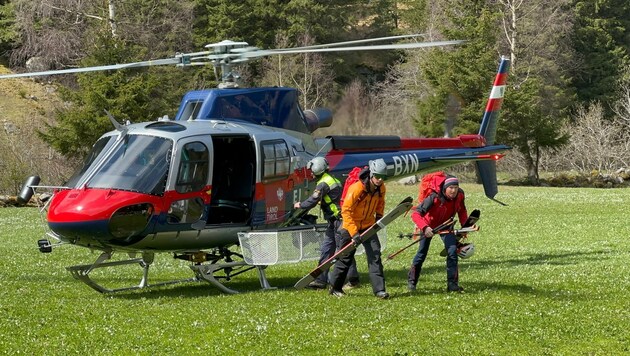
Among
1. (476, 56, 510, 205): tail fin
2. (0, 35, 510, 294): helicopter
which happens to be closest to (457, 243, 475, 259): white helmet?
(0, 35, 510, 294): helicopter

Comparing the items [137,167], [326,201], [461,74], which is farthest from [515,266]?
[461,74]

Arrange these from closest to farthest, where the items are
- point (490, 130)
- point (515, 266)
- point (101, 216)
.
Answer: point (101, 216)
point (515, 266)
point (490, 130)

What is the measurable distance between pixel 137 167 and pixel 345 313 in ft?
12.8

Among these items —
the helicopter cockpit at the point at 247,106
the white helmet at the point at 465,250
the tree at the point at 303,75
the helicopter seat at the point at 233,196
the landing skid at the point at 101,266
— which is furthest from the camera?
the tree at the point at 303,75

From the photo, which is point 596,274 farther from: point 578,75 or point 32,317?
point 578,75

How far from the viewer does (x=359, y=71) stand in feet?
228

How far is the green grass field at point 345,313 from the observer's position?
11.0m

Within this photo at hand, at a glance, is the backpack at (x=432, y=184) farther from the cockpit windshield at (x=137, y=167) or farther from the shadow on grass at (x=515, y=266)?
the cockpit windshield at (x=137, y=167)

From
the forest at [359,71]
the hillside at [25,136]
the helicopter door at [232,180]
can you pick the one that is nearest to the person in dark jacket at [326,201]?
the helicopter door at [232,180]

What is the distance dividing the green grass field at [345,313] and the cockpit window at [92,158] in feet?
5.82

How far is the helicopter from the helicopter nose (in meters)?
0.02

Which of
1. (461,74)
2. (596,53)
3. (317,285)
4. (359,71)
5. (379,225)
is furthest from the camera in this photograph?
(596,53)

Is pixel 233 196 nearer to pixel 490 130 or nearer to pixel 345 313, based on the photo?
pixel 345 313

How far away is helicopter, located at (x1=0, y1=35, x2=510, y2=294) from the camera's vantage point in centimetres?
1420
